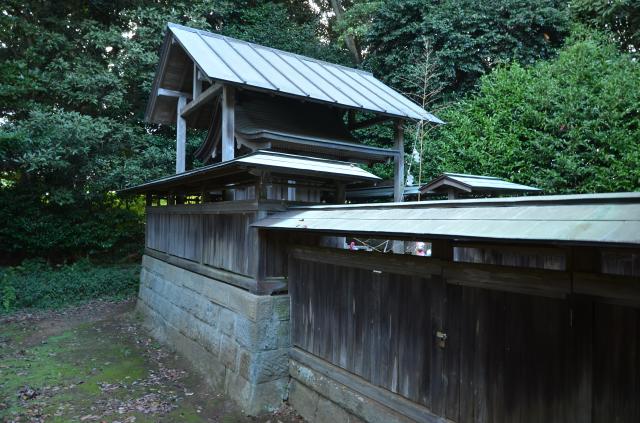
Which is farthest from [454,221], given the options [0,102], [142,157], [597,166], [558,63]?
[0,102]

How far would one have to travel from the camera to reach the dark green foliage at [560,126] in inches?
439

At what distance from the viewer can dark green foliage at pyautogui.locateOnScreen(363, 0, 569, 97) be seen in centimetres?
1577

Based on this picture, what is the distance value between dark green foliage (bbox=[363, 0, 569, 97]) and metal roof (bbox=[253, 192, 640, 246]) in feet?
40.9

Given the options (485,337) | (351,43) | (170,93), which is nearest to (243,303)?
(485,337)

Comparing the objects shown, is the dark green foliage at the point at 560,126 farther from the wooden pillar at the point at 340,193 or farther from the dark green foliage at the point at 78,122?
the dark green foliage at the point at 78,122

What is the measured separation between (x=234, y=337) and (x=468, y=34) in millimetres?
14961

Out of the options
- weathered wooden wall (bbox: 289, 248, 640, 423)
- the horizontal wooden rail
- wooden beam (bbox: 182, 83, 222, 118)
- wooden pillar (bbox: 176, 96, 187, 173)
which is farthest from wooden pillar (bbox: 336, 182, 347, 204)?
wooden pillar (bbox: 176, 96, 187, 173)

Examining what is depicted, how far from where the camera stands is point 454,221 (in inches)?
141

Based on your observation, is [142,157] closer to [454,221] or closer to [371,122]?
[371,122]

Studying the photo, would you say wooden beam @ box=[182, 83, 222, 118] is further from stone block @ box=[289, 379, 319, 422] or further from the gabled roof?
stone block @ box=[289, 379, 319, 422]

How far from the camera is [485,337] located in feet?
12.4

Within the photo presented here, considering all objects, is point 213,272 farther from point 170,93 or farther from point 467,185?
point 170,93

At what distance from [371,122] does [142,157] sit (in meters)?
8.91

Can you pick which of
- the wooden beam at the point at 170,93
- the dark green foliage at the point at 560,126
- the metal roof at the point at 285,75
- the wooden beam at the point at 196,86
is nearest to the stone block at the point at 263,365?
the metal roof at the point at 285,75
